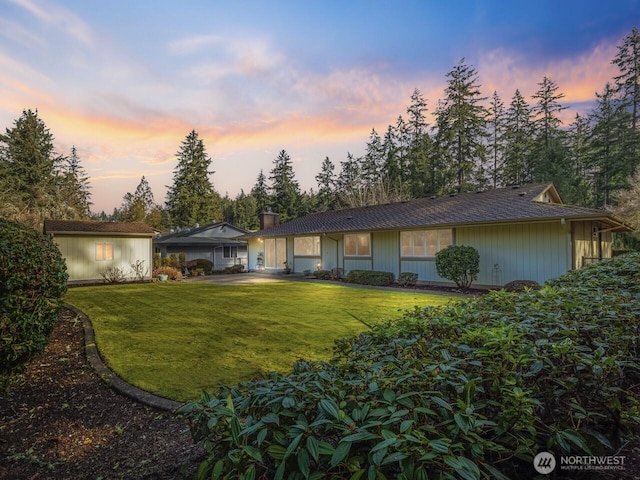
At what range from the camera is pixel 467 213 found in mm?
13422

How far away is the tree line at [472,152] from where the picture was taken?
88.8 feet

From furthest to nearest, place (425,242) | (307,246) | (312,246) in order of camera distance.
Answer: (307,246)
(312,246)
(425,242)

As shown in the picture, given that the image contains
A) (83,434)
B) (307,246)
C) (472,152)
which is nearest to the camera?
(83,434)

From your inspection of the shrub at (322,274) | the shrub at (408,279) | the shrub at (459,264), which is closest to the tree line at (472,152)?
the shrub at (322,274)

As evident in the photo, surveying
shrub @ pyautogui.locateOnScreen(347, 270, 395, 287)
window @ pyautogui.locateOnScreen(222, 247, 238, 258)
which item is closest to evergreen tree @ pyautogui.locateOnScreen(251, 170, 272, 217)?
window @ pyautogui.locateOnScreen(222, 247, 238, 258)

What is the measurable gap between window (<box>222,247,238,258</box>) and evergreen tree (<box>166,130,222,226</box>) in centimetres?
1443

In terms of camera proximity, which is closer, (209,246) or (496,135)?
(209,246)

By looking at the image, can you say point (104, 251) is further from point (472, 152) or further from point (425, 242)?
point (472, 152)

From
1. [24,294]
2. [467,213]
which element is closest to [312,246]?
[467,213]

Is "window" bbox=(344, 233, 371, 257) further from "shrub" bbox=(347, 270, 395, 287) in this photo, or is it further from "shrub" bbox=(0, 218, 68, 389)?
"shrub" bbox=(0, 218, 68, 389)

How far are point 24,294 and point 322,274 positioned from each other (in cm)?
1468

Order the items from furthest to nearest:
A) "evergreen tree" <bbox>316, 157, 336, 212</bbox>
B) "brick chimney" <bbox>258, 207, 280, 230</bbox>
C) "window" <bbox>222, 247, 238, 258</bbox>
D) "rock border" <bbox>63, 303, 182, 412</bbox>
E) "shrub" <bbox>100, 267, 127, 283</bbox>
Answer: "evergreen tree" <bbox>316, 157, 336, 212</bbox> < "window" <bbox>222, 247, 238, 258</bbox> < "brick chimney" <bbox>258, 207, 280, 230</bbox> < "shrub" <bbox>100, 267, 127, 283</bbox> < "rock border" <bbox>63, 303, 182, 412</bbox>

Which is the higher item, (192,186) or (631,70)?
(631,70)

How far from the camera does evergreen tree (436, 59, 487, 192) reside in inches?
1211
